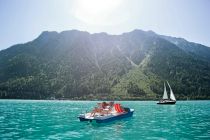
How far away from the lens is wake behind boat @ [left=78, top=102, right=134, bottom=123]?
49188 mm

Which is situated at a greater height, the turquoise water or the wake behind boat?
the wake behind boat

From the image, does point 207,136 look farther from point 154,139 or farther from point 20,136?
point 20,136

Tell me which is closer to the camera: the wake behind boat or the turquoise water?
the turquoise water

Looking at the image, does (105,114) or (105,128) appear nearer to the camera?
(105,128)

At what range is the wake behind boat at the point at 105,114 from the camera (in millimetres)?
49188

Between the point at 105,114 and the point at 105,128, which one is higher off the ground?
the point at 105,114

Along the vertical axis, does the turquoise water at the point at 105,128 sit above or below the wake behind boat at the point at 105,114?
below

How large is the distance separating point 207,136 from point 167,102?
11570 centimetres

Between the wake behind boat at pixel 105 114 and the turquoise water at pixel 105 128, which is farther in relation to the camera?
the wake behind boat at pixel 105 114

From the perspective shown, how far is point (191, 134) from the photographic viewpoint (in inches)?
1414

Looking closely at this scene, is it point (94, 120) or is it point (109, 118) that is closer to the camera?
point (94, 120)

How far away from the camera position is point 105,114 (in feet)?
177

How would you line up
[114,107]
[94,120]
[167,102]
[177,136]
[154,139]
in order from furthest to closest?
[167,102]
[114,107]
[94,120]
[177,136]
[154,139]

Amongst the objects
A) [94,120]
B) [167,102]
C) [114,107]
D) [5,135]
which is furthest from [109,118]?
[167,102]
